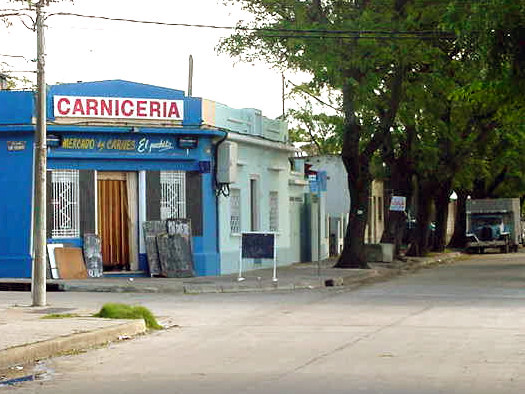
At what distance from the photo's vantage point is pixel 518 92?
47.1 ft

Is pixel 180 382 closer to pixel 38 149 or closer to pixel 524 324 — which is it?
pixel 524 324

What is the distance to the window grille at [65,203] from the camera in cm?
2969

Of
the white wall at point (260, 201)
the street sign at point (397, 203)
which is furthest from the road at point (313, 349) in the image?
the street sign at point (397, 203)

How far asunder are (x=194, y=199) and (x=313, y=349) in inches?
684

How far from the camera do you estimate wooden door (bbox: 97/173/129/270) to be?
30500 millimetres

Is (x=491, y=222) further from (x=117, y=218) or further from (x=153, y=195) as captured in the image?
(x=117, y=218)

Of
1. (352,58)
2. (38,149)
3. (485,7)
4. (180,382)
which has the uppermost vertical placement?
(352,58)

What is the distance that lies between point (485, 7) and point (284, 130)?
78.8ft

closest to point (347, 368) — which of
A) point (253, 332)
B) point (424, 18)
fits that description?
point (253, 332)

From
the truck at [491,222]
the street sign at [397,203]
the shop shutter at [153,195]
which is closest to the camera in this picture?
the shop shutter at [153,195]

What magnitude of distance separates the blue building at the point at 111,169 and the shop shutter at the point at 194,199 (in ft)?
0.09

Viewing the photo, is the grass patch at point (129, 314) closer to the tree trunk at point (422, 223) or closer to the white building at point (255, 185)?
the white building at point (255, 185)

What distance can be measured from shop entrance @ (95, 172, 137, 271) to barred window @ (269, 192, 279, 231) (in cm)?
790

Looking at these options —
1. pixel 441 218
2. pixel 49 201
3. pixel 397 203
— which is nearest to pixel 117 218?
pixel 49 201
